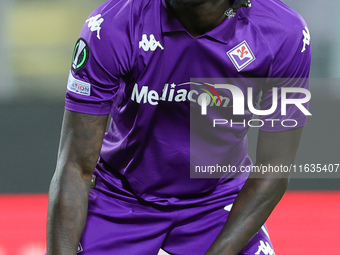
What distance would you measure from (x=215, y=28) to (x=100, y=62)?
328 millimetres

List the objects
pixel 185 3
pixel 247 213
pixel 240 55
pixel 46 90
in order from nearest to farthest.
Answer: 1. pixel 185 3
2. pixel 240 55
3. pixel 247 213
4. pixel 46 90

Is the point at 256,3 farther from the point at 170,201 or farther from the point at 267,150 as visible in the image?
the point at 170,201

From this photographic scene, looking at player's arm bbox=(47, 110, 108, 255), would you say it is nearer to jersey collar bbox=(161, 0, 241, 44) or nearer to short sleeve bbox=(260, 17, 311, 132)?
jersey collar bbox=(161, 0, 241, 44)

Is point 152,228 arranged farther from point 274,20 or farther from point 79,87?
point 274,20

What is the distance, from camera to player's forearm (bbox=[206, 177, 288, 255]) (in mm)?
1961

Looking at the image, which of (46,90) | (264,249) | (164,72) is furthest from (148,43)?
(46,90)

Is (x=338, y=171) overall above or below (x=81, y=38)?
below

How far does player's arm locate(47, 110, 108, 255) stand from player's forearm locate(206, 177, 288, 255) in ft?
1.33

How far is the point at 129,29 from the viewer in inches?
71.4

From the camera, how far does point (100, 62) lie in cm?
179

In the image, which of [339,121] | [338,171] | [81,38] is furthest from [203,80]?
[338,171]

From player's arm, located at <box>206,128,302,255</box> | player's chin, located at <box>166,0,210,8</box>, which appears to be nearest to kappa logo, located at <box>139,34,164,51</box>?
player's chin, located at <box>166,0,210,8</box>

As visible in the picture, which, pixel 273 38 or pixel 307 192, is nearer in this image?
pixel 273 38

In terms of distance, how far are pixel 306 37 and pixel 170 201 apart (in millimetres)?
606
